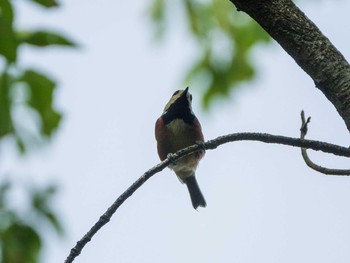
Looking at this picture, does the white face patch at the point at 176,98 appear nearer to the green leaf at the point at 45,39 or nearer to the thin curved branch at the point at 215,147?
the green leaf at the point at 45,39

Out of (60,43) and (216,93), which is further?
(216,93)

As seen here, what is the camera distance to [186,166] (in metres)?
6.17

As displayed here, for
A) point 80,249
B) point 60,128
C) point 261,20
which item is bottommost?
point 80,249

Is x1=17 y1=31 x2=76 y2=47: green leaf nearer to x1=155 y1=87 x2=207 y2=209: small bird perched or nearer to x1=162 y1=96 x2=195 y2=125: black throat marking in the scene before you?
x1=155 y1=87 x2=207 y2=209: small bird perched

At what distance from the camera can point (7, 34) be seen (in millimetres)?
2809

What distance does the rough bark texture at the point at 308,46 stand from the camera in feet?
7.09

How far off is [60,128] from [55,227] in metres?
0.54

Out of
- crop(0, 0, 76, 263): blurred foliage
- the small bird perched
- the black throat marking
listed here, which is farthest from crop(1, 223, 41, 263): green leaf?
the black throat marking

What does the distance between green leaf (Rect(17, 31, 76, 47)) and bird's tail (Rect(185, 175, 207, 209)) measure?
4.27m

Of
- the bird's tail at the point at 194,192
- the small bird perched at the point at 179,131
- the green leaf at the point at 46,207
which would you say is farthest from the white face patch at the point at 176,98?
the green leaf at the point at 46,207

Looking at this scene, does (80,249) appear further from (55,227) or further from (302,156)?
(55,227)

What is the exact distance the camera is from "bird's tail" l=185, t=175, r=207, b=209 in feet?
23.6

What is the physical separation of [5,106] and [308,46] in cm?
A: 143

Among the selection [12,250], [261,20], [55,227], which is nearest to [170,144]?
[55,227]
